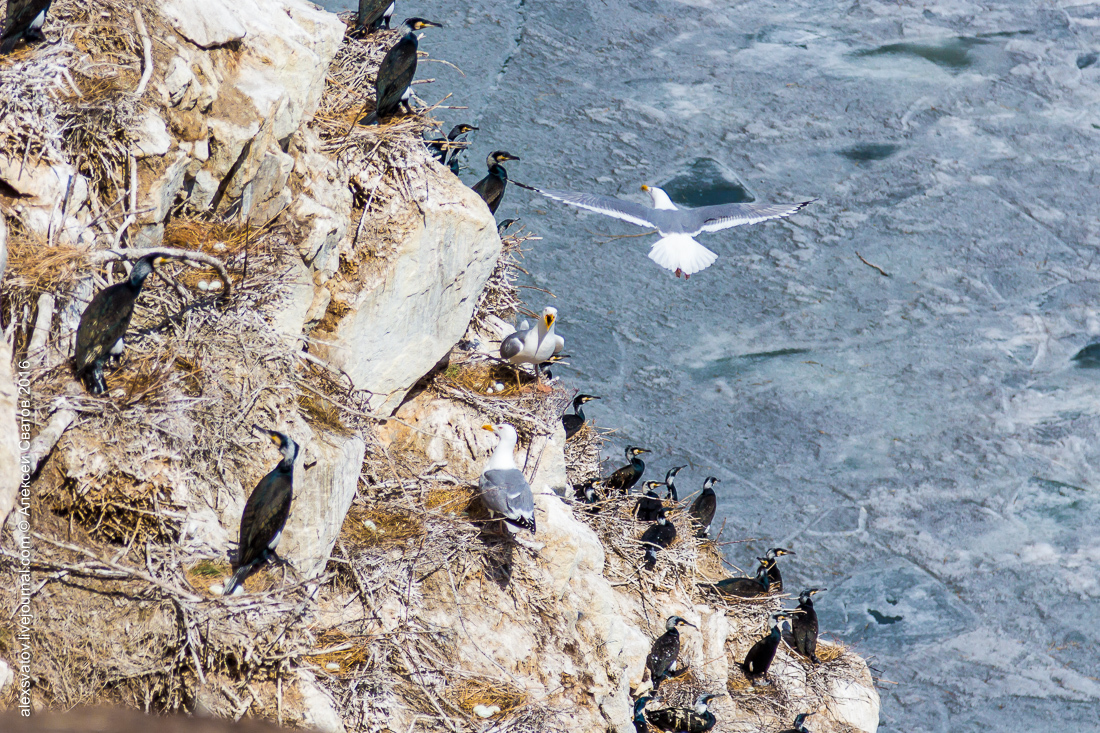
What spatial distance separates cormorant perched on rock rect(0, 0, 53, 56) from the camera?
4.21 meters

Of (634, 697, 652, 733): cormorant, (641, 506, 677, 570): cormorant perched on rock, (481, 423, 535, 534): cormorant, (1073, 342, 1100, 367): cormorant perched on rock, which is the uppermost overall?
(481, 423, 535, 534): cormorant

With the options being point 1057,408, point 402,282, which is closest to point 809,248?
point 1057,408

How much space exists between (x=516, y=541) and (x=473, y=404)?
1.15 m

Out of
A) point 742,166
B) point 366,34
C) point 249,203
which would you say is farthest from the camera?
point 742,166

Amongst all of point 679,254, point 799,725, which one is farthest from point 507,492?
point 799,725

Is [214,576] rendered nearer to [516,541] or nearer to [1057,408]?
[516,541]

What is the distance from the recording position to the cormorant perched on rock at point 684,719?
7.22 m

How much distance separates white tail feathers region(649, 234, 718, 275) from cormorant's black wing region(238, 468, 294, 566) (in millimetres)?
4193

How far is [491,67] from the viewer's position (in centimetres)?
1389

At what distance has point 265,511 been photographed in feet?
13.2

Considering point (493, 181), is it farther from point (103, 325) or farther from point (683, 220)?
point (103, 325)

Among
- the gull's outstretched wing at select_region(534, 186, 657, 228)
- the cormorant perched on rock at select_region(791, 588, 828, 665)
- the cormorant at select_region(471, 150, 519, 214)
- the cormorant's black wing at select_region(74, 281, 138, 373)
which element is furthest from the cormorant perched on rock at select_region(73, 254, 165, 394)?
the cormorant perched on rock at select_region(791, 588, 828, 665)

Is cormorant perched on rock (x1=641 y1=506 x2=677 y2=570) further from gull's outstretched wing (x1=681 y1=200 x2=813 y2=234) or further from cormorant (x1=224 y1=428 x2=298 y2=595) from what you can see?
cormorant (x1=224 y1=428 x2=298 y2=595)

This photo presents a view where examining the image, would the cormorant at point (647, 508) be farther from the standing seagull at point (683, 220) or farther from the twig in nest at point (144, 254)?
the twig in nest at point (144, 254)
